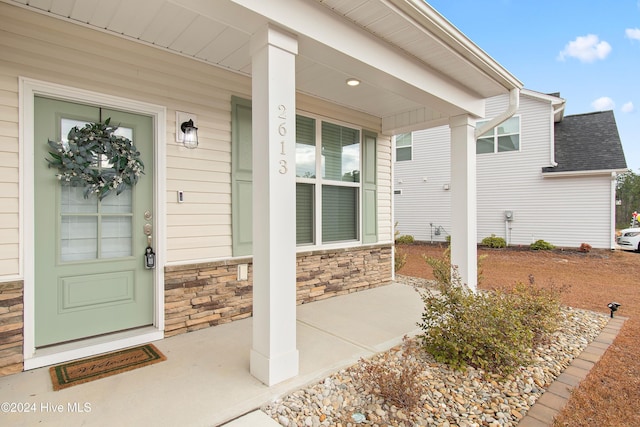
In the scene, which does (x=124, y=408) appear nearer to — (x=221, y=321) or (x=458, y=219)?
(x=221, y=321)

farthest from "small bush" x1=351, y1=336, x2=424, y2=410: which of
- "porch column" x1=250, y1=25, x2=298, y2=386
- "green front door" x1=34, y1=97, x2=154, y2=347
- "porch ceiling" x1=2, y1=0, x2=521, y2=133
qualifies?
"porch ceiling" x1=2, y1=0, x2=521, y2=133

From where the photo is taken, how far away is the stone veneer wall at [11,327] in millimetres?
2320

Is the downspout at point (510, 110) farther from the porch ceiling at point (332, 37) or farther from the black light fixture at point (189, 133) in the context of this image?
the black light fixture at point (189, 133)

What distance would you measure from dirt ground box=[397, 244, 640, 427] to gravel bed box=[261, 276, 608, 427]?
25cm

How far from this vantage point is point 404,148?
1287cm

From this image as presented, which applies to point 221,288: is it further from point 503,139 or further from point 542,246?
point 503,139

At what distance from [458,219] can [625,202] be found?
109ft

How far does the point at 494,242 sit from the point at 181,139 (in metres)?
10.2

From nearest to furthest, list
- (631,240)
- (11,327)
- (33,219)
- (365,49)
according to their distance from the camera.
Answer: (11,327)
(33,219)
(365,49)
(631,240)

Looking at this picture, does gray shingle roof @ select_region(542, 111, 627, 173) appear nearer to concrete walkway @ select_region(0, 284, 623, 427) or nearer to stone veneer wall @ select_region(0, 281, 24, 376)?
concrete walkway @ select_region(0, 284, 623, 427)

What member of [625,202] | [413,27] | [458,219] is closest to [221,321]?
[458,219]

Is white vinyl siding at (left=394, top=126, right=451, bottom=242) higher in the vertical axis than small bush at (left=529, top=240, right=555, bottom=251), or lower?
higher

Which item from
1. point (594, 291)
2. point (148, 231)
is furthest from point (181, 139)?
point (594, 291)

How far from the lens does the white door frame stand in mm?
2408
